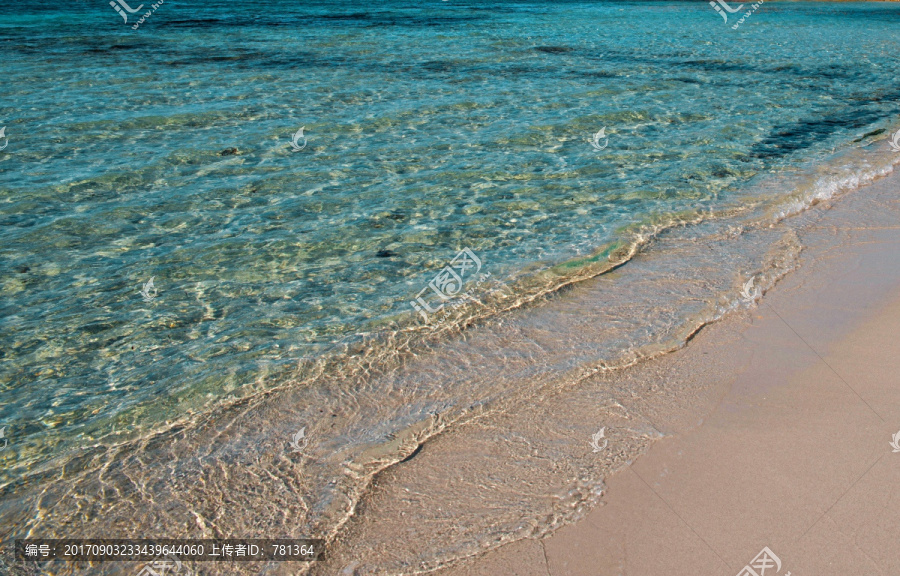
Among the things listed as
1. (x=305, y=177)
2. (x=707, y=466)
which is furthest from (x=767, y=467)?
Result: (x=305, y=177)

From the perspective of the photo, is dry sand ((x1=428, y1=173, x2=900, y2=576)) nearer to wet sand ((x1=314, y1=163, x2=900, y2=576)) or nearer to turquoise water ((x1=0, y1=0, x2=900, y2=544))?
wet sand ((x1=314, y1=163, x2=900, y2=576))

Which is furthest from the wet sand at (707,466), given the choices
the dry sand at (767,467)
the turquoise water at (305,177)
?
the turquoise water at (305,177)

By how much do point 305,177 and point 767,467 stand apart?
6.53m

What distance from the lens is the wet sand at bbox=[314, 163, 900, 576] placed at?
3219 mm

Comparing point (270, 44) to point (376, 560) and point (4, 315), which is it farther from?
point (376, 560)

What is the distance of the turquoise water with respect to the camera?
16.9 feet

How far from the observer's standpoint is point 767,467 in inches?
146

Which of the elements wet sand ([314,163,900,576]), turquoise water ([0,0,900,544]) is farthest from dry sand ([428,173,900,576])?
turquoise water ([0,0,900,544])

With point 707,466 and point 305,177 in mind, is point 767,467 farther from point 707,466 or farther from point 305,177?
point 305,177

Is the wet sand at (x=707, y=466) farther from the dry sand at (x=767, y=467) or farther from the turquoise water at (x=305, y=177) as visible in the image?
the turquoise water at (x=305, y=177)

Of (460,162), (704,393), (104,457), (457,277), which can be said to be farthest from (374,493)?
(460,162)

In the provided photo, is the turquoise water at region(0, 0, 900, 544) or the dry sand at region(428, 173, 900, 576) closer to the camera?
the dry sand at region(428, 173, 900, 576)

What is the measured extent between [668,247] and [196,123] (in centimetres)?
764

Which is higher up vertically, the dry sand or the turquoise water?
the dry sand
